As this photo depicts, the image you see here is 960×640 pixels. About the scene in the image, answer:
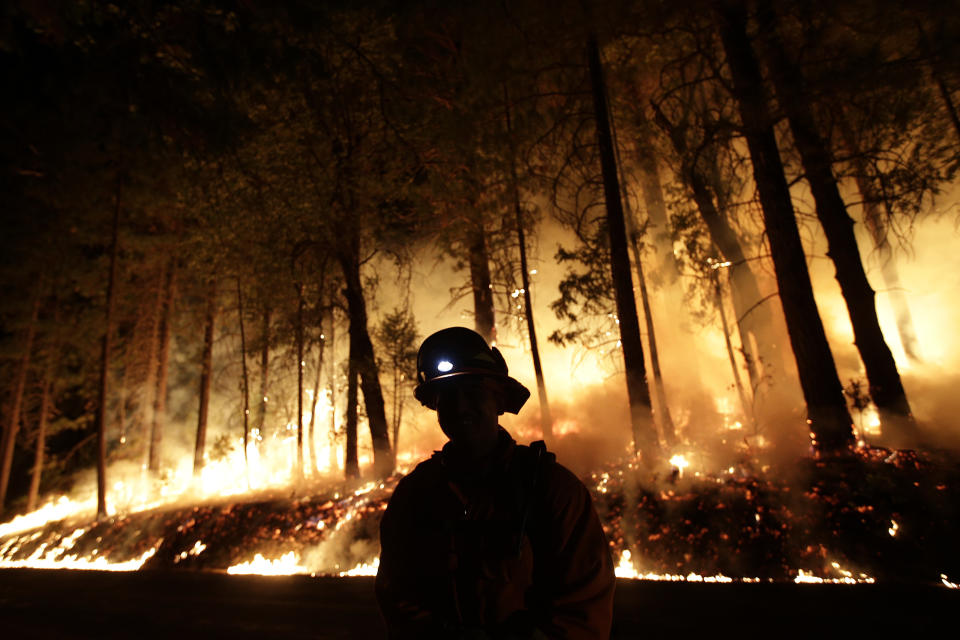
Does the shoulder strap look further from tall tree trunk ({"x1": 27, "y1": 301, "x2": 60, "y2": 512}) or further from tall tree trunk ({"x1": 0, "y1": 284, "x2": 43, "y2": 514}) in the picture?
tall tree trunk ({"x1": 27, "y1": 301, "x2": 60, "y2": 512})

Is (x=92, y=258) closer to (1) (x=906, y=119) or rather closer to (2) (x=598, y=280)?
(2) (x=598, y=280)

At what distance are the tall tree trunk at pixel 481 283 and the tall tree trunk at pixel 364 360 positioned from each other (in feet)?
9.65

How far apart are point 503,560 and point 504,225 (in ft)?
36.8

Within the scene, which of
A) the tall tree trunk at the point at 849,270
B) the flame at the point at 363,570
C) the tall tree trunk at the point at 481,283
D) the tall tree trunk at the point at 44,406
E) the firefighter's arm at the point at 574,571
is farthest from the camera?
the tall tree trunk at the point at 44,406

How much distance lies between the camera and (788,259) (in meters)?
7.97

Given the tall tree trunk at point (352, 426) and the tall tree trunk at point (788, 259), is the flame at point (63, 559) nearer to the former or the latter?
the tall tree trunk at point (352, 426)

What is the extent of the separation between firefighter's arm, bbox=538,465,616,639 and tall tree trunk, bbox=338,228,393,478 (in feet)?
35.3

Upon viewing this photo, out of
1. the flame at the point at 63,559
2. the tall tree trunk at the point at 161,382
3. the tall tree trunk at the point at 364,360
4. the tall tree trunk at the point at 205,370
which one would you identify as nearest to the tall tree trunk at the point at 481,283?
the tall tree trunk at the point at 364,360

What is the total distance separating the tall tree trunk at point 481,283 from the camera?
13273 millimetres

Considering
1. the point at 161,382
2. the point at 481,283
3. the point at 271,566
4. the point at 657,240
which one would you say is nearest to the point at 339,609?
the point at 271,566

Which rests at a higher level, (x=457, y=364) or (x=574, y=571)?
(x=457, y=364)

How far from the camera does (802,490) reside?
641 centimetres

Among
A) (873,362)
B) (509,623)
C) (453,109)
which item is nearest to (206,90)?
(453,109)

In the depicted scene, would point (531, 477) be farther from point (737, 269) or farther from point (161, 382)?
point (161, 382)
